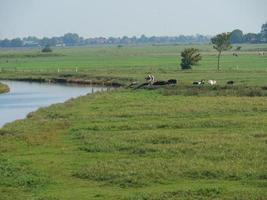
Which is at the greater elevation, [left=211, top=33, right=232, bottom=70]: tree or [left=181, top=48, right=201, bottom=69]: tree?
[left=211, top=33, right=232, bottom=70]: tree

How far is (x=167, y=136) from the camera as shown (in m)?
24.8

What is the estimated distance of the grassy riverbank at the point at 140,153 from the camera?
1762 centimetres

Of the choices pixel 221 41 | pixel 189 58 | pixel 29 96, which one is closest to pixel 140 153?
pixel 29 96

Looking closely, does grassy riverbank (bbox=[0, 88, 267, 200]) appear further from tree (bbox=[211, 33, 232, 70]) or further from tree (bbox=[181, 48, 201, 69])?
→ tree (bbox=[211, 33, 232, 70])

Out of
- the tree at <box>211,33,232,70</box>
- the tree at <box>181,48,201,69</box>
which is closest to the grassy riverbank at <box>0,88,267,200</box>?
the tree at <box>181,48,201,69</box>

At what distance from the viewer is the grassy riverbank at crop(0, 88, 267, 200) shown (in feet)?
57.8

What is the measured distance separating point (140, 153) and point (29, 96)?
1210 inches

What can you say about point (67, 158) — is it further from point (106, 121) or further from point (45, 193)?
point (106, 121)

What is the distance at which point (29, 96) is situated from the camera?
51.6m

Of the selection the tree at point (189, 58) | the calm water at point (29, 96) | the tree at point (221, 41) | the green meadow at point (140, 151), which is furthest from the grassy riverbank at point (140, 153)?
the tree at point (221, 41)

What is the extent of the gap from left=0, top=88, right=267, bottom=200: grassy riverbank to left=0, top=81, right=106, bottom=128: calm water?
5359 mm

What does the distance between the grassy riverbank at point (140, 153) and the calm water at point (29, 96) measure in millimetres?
5359

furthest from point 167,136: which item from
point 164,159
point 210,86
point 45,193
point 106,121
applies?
point 210,86

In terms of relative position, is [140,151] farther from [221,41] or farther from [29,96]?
[221,41]
